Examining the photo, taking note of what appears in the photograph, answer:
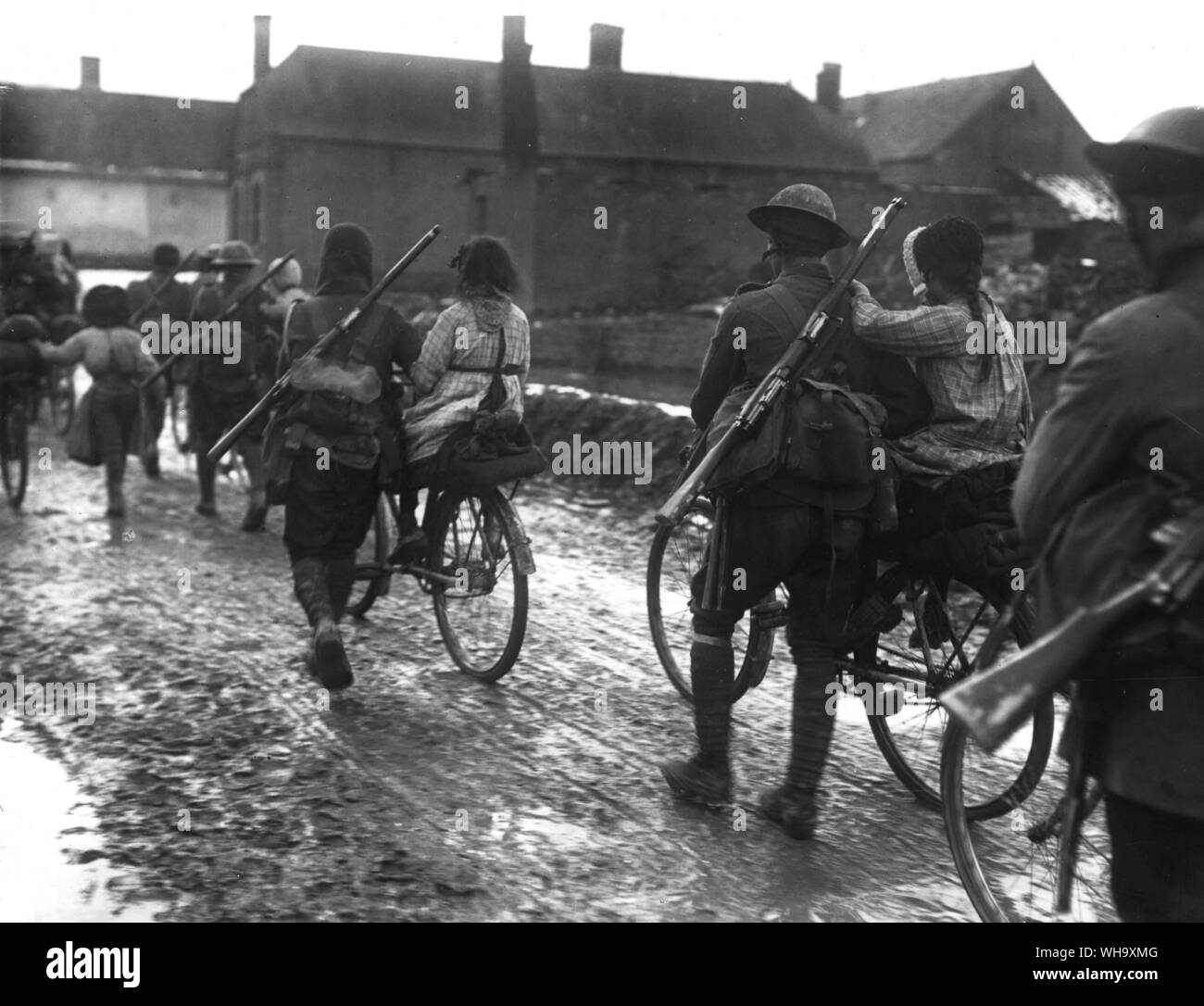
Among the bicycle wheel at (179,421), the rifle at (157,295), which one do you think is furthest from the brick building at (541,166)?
the rifle at (157,295)

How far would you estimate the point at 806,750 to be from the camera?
4.85 meters

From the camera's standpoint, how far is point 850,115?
214ft

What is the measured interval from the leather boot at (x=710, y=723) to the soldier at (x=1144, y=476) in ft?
7.79

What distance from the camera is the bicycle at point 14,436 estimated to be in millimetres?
11375

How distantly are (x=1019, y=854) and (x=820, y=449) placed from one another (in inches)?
55.7

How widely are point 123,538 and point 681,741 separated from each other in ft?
19.0

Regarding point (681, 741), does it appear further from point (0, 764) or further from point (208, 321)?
point (208, 321)

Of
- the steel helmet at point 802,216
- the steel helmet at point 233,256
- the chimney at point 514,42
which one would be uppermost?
the chimney at point 514,42

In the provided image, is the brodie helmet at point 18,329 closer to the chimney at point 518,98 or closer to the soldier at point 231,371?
the soldier at point 231,371

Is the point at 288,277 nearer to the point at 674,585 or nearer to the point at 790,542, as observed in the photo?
the point at 674,585

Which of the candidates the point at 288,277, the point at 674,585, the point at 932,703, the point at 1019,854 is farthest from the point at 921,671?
the point at 288,277

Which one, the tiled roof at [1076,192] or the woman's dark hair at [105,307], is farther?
the tiled roof at [1076,192]

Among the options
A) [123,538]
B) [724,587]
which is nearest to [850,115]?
[123,538]

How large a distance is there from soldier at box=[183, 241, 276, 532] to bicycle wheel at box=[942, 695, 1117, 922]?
7536 mm
